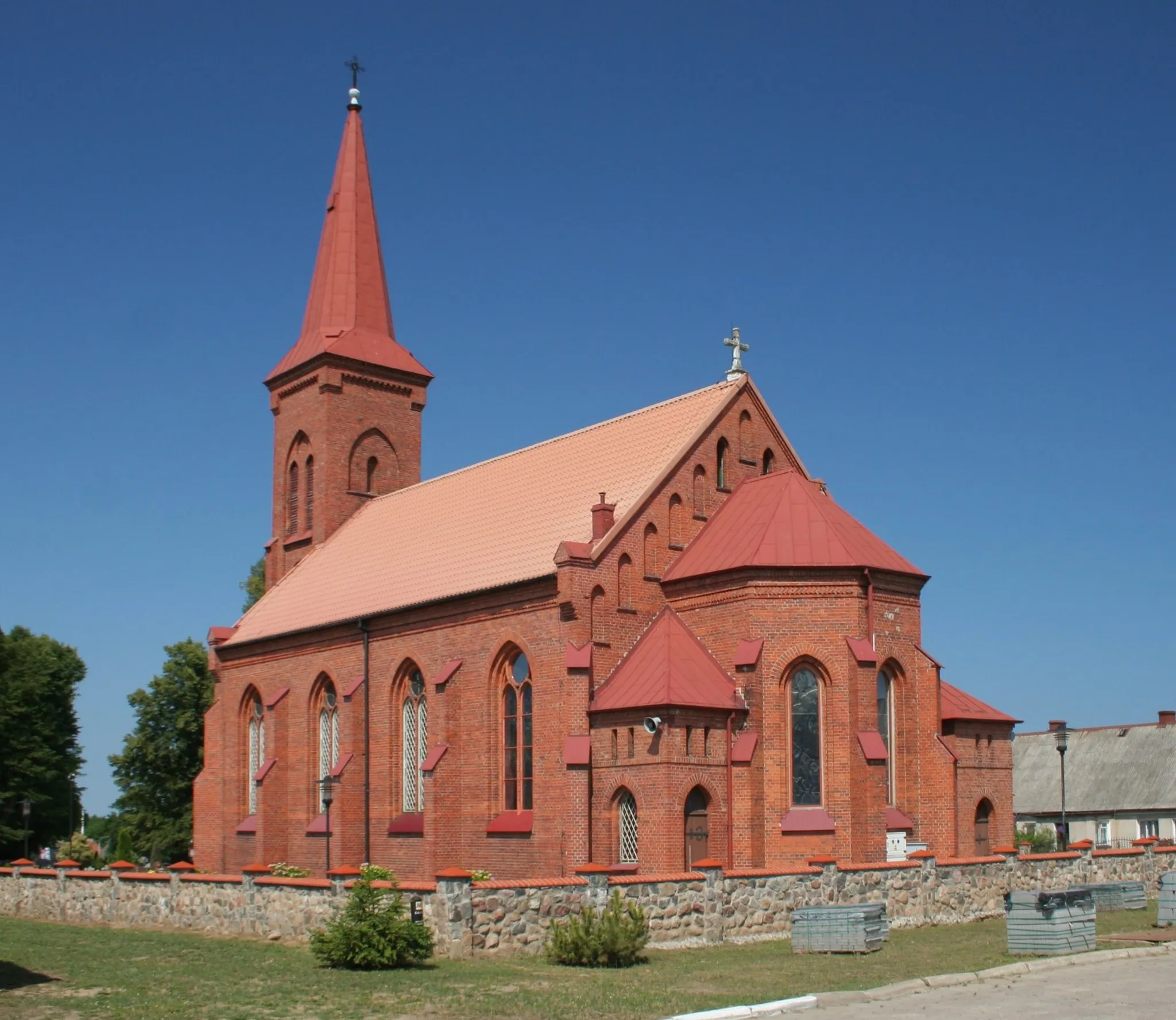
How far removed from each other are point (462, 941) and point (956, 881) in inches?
377

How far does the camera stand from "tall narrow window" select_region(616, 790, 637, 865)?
28562 millimetres

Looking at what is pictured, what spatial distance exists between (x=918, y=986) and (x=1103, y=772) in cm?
4500

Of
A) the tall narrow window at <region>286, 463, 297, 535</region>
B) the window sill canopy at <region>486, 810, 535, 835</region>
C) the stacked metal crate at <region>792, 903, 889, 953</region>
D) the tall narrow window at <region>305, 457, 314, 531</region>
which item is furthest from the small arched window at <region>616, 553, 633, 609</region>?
the tall narrow window at <region>286, 463, 297, 535</region>

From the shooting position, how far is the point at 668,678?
94.5ft

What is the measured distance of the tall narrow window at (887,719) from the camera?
99.7 feet

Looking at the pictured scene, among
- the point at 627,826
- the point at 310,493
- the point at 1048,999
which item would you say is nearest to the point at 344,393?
the point at 310,493

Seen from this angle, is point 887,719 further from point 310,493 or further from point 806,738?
point 310,493

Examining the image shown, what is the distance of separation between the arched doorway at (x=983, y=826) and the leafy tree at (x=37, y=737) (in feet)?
113

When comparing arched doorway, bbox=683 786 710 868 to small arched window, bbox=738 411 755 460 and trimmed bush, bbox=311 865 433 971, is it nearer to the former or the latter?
small arched window, bbox=738 411 755 460

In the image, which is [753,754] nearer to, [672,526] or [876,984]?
[672,526]

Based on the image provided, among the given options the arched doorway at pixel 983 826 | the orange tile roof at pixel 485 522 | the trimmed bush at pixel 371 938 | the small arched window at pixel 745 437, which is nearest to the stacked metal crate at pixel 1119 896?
the arched doorway at pixel 983 826

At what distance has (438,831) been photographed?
32500mm

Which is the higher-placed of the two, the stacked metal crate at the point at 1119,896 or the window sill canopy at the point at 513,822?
the window sill canopy at the point at 513,822

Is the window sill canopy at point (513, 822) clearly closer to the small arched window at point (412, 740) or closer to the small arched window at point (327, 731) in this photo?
the small arched window at point (412, 740)
